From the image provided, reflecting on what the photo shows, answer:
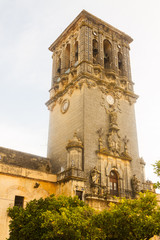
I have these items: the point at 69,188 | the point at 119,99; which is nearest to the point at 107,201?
the point at 69,188

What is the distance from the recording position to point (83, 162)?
25.2 m

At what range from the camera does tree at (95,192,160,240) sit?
16.0 m

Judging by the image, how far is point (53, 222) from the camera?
1591cm

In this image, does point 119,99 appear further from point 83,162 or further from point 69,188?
point 69,188

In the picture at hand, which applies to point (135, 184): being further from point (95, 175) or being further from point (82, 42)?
point (82, 42)

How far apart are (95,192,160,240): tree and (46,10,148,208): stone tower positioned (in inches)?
253

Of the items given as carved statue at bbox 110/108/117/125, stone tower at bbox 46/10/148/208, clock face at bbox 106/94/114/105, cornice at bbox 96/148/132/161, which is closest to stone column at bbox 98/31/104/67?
stone tower at bbox 46/10/148/208

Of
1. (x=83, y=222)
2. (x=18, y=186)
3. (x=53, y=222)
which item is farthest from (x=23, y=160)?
(x=83, y=222)

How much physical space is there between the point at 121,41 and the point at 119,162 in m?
17.0

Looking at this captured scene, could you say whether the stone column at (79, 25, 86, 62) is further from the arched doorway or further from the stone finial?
the arched doorway

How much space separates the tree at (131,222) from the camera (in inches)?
629

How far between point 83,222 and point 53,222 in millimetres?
1664

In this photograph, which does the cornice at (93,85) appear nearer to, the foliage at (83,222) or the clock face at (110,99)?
the clock face at (110,99)

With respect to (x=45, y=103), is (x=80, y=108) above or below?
below
